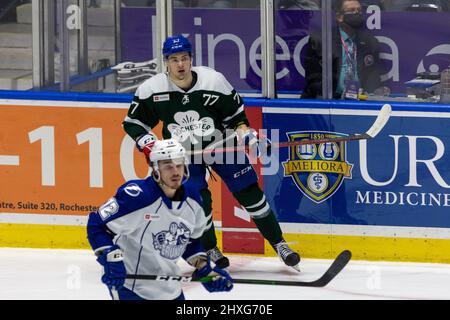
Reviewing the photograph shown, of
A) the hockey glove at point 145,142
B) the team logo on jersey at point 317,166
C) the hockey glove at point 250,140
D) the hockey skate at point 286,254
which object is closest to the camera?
the hockey glove at point 145,142

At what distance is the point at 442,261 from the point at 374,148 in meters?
0.72

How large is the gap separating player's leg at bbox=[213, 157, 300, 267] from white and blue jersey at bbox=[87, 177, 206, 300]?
2.11 m

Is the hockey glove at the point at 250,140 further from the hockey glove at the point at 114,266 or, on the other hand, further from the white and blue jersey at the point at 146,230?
the hockey glove at the point at 114,266

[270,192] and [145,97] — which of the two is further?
[270,192]

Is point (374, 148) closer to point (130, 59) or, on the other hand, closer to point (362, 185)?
point (362, 185)

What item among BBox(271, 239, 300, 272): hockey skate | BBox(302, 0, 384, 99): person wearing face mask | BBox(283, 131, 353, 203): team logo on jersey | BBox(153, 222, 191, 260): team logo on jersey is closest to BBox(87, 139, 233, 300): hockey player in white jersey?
BBox(153, 222, 191, 260): team logo on jersey

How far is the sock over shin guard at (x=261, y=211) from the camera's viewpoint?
7570 millimetres

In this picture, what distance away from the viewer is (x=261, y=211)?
757cm

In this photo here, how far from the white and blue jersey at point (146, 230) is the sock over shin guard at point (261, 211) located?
7.01 feet

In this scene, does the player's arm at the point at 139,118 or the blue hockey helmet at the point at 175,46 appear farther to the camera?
the player's arm at the point at 139,118

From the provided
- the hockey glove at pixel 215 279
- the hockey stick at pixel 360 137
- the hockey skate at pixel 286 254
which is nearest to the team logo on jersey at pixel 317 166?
the hockey stick at pixel 360 137

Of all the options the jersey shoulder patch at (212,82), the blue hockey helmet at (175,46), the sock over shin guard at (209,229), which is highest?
the blue hockey helmet at (175,46)

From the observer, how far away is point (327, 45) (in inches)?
308
